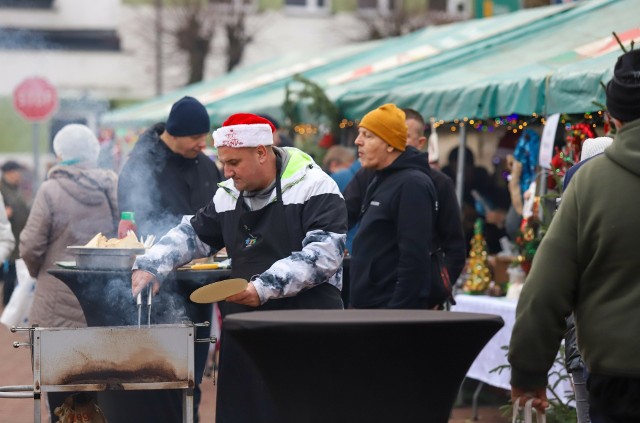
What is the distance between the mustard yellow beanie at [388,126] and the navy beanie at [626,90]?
270 centimetres

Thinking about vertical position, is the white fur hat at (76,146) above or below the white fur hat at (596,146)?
below

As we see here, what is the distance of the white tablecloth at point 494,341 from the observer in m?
8.27

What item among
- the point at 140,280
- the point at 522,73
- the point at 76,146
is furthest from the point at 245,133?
the point at 522,73

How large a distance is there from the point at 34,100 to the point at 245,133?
13224 millimetres

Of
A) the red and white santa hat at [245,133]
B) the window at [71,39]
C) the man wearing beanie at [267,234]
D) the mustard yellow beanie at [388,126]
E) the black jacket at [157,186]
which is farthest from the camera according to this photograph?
the window at [71,39]

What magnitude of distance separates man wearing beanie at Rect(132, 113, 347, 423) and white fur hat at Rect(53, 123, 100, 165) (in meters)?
2.16

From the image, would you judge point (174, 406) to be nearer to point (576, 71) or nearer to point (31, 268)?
point (31, 268)

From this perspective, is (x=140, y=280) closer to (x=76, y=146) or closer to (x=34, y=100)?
(x=76, y=146)

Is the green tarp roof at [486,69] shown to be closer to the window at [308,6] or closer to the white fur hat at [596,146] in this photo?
the white fur hat at [596,146]

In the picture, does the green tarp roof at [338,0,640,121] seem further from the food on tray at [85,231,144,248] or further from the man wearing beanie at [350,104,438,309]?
the food on tray at [85,231,144,248]

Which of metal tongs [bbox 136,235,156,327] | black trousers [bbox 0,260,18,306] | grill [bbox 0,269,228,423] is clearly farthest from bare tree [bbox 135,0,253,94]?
grill [bbox 0,269,228,423]

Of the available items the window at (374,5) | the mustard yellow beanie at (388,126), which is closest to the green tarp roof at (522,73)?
the mustard yellow beanie at (388,126)

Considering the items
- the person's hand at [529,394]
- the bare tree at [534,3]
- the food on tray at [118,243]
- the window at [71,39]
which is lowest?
the window at [71,39]

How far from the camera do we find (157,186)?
711 cm
